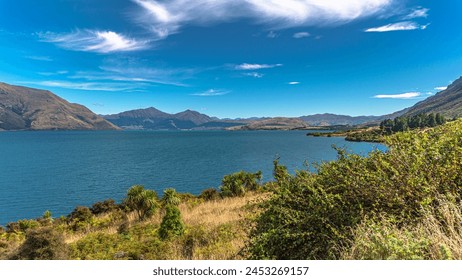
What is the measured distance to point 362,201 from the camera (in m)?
6.56

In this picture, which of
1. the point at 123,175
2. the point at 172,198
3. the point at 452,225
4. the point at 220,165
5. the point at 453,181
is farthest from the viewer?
the point at 220,165

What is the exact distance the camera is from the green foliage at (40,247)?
9.84 meters

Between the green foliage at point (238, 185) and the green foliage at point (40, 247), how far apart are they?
2101cm

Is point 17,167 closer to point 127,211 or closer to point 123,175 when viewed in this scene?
point 123,175

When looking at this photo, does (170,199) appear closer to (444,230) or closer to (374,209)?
(374,209)

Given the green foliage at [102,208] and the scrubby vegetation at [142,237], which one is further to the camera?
the green foliage at [102,208]

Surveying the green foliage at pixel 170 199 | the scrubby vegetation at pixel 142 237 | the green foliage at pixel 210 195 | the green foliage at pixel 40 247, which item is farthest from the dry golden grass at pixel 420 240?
the green foliage at pixel 210 195

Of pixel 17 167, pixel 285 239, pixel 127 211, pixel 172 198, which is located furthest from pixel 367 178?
Answer: pixel 17 167


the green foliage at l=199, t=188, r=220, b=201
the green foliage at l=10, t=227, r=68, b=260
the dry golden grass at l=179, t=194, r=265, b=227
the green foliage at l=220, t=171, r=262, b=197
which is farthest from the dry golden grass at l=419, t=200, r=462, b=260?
the green foliage at l=199, t=188, r=220, b=201

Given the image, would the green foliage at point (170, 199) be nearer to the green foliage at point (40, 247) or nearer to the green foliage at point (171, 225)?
the green foliage at point (171, 225)

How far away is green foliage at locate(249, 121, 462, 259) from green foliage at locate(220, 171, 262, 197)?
23440 mm

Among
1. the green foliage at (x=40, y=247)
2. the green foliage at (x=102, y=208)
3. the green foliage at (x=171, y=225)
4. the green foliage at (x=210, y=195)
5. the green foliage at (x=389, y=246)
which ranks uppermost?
the green foliage at (x=389, y=246)

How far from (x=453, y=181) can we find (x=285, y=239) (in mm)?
4205

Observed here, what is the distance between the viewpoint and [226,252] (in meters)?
8.09
